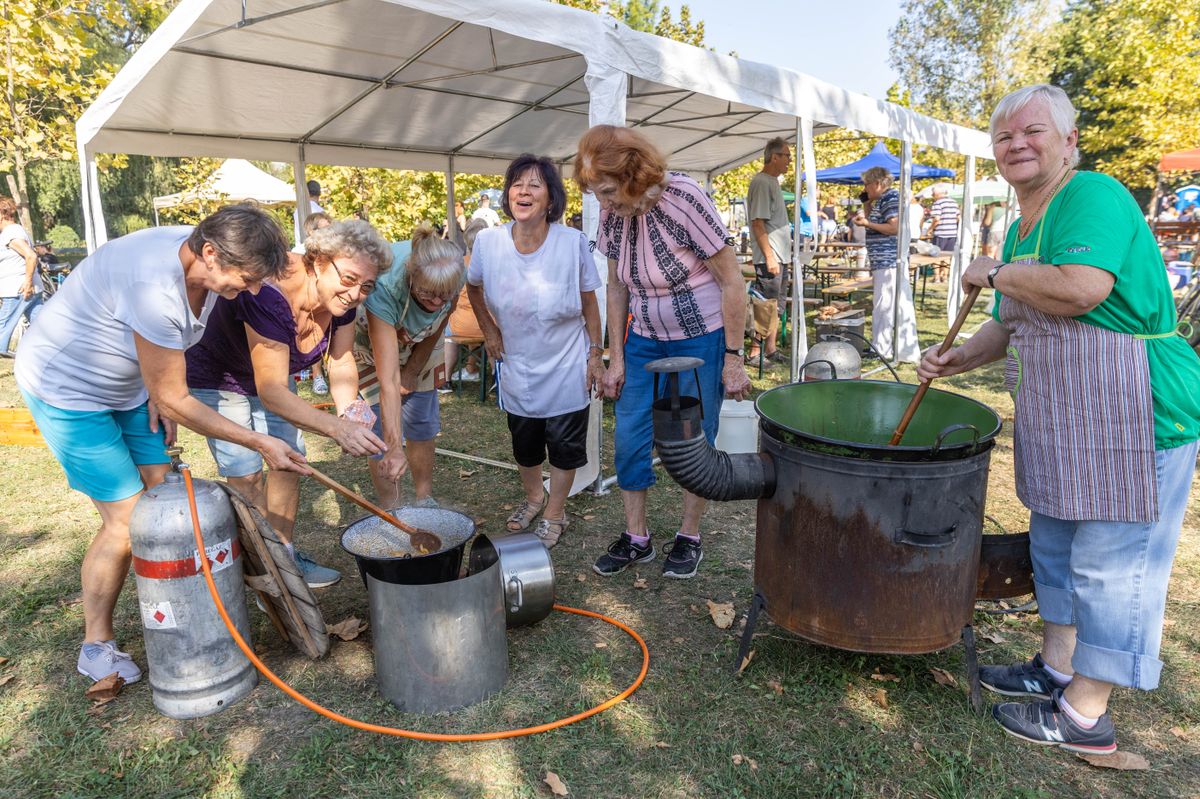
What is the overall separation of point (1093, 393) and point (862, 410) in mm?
977

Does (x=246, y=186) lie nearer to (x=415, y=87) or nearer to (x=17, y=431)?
(x=415, y=87)

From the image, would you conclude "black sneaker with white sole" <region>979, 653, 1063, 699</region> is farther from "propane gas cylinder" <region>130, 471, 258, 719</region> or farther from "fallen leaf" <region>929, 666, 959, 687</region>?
"propane gas cylinder" <region>130, 471, 258, 719</region>

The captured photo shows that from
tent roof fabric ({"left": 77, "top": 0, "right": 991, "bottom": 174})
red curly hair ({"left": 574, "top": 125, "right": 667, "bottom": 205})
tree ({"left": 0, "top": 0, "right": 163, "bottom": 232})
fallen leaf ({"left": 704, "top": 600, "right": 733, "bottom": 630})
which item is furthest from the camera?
tree ({"left": 0, "top": 0, "right": 163, "bottom": 232})

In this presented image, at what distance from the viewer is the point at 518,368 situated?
3.72 metres

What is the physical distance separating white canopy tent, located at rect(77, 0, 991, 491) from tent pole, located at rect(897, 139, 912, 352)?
7 centimetres

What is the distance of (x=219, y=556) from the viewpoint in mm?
2494

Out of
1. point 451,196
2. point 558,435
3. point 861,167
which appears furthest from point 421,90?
point 861,167

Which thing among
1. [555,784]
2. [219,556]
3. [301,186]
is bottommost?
[555,784]

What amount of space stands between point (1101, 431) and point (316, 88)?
637cm

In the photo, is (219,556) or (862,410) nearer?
(219,556)

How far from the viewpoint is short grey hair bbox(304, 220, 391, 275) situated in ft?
9.03

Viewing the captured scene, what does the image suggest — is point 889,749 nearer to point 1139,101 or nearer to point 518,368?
point 518,368

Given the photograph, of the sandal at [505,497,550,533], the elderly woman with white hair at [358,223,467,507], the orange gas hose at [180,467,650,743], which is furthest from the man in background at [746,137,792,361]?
the orange gas hose at [180,467,650,743]

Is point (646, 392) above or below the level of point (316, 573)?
above
